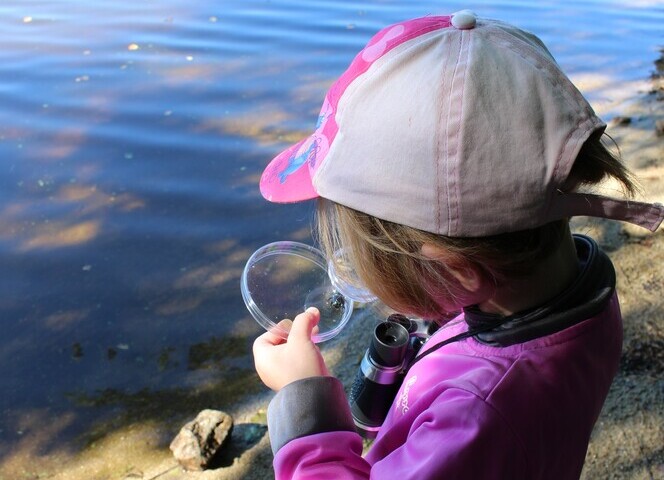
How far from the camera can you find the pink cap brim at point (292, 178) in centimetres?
132

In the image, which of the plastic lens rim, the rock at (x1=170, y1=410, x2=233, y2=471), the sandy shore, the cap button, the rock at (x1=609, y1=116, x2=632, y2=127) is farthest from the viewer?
the rock at (x1=609, y1=116, x2=632, y2=127)

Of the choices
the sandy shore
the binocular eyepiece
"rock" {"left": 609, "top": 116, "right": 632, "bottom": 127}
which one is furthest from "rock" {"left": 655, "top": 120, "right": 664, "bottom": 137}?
the binocular eyepiece

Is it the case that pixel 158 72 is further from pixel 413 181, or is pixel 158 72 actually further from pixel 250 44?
pixel 413 181

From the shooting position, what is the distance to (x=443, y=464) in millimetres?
1103

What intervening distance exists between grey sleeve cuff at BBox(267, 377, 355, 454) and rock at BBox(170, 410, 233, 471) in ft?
3.63

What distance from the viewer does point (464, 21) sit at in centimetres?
119

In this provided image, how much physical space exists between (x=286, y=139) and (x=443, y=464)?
3944 mm

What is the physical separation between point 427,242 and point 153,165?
140 inches

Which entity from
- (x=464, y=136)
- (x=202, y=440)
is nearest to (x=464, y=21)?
(x=464, y=136)

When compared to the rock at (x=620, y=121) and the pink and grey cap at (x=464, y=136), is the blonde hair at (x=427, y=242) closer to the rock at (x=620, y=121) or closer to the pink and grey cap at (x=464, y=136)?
the pink and grey cap at (x=464, y=136)

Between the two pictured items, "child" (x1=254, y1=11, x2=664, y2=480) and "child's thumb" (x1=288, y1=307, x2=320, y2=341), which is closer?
"child" (x1=254, y1=11, x2=664, y2=480)

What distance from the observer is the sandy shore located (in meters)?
2.29

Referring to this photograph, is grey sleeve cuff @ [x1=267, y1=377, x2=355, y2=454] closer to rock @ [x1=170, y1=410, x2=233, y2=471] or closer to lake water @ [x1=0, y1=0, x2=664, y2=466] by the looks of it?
rock @ [x1=170, y1=410, x2=233, y2=471]

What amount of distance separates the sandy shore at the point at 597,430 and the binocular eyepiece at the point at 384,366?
555 millimetres
